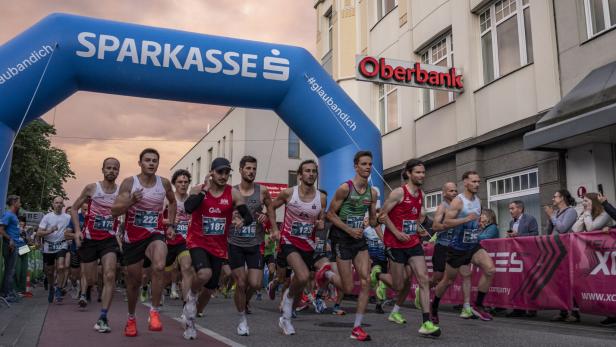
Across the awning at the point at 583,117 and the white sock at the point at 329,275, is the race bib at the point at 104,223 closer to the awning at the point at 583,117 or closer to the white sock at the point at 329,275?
the white sock at the point at 329,275

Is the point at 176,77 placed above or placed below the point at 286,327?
above

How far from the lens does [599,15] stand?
11547mm

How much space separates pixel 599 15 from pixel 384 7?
33.1ft

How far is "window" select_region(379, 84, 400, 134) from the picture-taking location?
65.2 ft

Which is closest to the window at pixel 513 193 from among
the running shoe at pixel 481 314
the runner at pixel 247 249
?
the running shoe at pixel 481 314

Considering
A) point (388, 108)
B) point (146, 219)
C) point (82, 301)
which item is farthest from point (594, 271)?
point (388, 108)

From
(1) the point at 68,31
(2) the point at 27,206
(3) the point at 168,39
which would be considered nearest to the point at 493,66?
(3) the point at 168,39

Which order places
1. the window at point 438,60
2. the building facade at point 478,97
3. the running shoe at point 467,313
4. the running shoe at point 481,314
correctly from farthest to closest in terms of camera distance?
the window at point 438,60, the building facade at point 478,97, the running shoe at point 467,313, the running shoe at point 481,314

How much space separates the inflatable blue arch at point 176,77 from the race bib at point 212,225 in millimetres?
6129

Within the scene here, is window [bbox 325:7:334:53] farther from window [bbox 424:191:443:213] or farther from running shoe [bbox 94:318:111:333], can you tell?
running shoe [bbox 94:318:111:333]

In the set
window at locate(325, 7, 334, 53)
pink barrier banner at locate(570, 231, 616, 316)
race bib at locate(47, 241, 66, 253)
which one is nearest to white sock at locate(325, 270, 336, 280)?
pink barrier banner at locate(570, 231, 616, 316)

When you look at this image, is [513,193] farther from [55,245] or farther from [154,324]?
[55,245]

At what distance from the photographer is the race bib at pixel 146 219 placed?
6672mm

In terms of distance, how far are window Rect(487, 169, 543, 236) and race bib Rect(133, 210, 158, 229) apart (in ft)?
29.6
